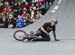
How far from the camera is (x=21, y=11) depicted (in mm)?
26781

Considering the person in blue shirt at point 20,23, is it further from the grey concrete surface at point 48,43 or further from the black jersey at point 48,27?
the black jersey at point 48,27

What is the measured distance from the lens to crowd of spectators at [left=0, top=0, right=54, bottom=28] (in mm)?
24703

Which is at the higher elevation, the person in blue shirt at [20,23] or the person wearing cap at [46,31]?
the person wearing cap at [46,31]

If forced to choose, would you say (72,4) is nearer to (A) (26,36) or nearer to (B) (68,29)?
(B) (68,29)

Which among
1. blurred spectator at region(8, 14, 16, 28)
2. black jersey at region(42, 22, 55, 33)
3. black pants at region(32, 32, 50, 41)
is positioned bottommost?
blurred spectator at region(8, 14, 16, 28)

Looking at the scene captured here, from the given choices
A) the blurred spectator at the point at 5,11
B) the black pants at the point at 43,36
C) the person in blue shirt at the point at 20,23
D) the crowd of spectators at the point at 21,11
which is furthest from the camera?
the blurred spectator at the point at 5,11

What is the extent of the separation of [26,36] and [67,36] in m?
3.06

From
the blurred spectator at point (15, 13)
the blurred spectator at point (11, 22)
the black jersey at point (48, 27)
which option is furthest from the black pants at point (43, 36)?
the blurred spectator at point (15, 13)

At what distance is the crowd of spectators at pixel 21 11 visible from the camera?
2470 cm

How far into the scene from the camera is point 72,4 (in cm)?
2848

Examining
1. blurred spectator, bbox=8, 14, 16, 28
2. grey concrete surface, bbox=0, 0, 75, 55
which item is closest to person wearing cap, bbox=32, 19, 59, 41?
grey concrete surface, bbox=0, 0, 75, 55

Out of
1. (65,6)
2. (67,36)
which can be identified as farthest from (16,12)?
(67,36)

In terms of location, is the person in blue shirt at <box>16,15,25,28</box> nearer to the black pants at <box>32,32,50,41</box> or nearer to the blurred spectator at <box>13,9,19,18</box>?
the blurred spectator at <box>13,9,19,18</box>

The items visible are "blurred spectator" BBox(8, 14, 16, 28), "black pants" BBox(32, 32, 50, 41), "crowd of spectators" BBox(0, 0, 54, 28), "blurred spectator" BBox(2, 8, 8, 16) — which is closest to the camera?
"black pants" BBox(32, 32, 50, 41)
